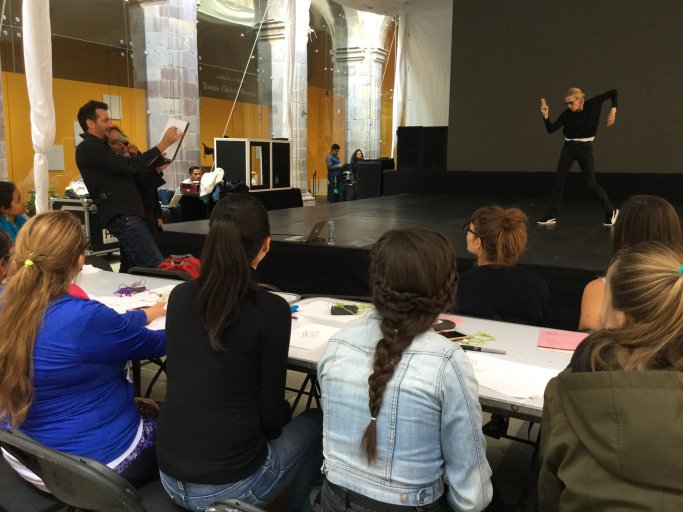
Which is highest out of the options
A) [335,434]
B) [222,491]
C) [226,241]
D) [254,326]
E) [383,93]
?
[383,93]

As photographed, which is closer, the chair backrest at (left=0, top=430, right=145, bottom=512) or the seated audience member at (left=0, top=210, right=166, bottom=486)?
the chair backrest at (left=0, top=430, right=145, bottom=512)

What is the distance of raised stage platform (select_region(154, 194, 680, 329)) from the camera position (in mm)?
3555

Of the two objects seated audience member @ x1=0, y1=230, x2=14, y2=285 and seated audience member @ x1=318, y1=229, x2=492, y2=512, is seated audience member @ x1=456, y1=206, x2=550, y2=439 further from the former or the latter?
seated audience member @ x1=0, y1=230, x2=14, y2=285

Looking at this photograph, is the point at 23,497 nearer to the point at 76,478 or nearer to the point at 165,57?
the point at 76,478

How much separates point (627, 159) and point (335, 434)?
9.69 meters

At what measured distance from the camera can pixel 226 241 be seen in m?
1.41

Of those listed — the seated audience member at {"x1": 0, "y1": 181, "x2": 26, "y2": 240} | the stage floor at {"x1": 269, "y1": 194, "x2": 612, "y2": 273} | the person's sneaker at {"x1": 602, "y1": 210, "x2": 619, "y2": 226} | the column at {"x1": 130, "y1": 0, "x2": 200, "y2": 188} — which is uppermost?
the column at {"x1": 130, "y1": 0, "x2": 200, "y2": 188}

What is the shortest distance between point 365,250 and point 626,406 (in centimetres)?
317

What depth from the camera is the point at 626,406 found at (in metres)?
0.93

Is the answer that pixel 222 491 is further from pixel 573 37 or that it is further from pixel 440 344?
pixel 573 37

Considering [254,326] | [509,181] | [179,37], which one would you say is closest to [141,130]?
[179,37]

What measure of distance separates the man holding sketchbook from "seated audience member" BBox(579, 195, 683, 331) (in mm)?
2666

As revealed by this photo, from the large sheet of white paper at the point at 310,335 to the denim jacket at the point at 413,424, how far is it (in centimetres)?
57

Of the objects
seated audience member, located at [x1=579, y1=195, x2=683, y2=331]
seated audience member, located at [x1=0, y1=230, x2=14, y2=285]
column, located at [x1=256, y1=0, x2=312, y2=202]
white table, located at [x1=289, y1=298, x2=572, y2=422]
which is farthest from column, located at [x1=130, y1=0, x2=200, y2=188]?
seated audience member, located at [x1=579, y1=195, x2=683, y2=331]
